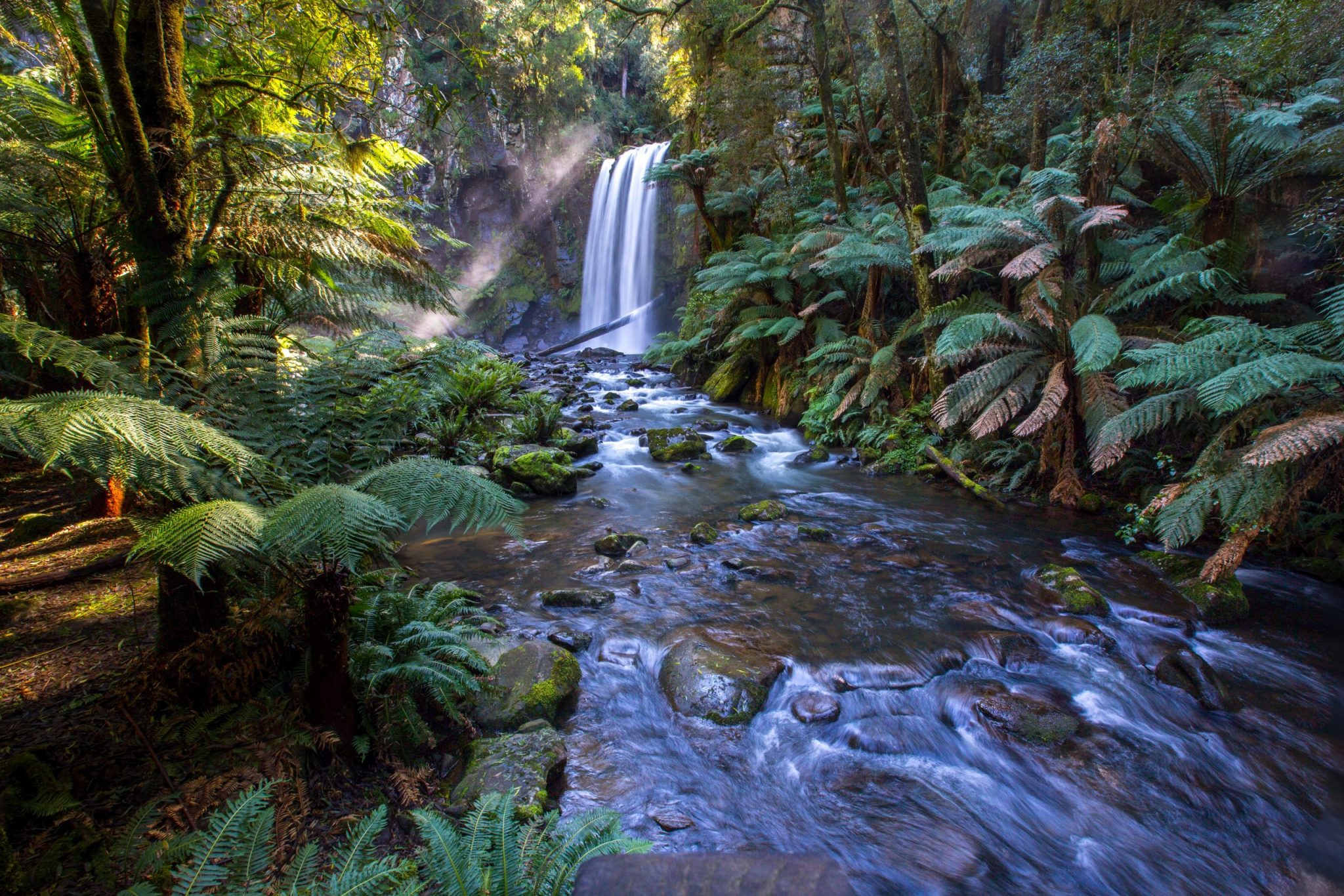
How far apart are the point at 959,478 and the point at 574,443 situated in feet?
16.5

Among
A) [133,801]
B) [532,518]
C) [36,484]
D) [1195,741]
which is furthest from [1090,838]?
[36,484]

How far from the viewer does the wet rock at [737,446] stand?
29.0ft

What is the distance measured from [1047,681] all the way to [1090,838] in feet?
3.54

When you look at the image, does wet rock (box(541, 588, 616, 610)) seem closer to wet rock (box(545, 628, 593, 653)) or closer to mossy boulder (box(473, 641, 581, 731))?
wet rock (box(545, 628, 593, 653))

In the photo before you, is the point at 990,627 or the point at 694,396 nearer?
the point at 990,627

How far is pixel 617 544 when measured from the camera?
543 centimetres

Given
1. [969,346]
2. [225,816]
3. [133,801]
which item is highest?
[969,346]

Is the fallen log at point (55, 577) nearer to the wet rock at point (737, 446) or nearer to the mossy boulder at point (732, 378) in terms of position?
the wet rock at point (737, 446)

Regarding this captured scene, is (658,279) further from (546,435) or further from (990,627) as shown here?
(990,627)

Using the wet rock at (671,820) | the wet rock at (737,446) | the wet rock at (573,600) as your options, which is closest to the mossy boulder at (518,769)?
the wet rock at (671,820)

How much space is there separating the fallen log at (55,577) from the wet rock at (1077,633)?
5.25 metres

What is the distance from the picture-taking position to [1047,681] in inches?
139

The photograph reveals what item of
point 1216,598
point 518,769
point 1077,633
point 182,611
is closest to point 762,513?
point 1077,633

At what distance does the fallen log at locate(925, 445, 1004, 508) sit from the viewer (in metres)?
6.32
